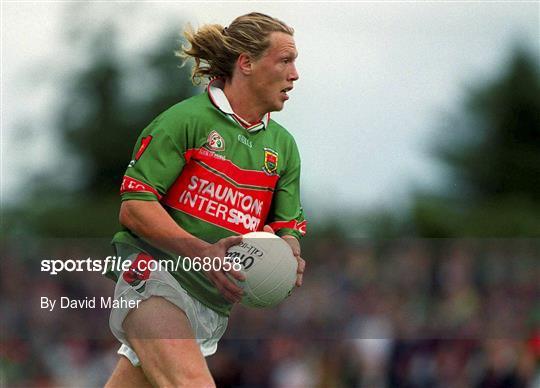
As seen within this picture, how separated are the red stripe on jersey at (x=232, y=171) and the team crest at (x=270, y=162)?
0.02 metres

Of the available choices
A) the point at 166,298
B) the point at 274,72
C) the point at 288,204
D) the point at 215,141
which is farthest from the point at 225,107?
the point at 166,298

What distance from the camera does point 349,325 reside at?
25.4ft

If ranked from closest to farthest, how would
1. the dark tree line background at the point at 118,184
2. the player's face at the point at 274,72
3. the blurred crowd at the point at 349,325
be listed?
the player's face at the point at 274,72
the blurred crowd at the point at 349,325
the dark tree line background at the point at 118,184

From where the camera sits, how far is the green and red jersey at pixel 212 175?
4414mm

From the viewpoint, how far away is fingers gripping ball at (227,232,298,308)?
4438 millimetres

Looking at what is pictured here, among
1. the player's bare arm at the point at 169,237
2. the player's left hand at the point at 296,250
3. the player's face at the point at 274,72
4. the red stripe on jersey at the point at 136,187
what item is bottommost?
the player's left hand at the point at 296,250

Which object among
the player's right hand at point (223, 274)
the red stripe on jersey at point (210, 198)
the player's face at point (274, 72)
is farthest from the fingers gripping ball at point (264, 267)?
the player's face at point (274, 72)

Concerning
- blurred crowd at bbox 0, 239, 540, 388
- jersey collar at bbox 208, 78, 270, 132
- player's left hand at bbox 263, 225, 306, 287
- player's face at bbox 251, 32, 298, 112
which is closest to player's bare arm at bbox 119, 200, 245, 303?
player's left hand at bbox 263, 225, 306, 287

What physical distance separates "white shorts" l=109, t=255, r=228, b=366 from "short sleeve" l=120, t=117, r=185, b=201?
0.97ft

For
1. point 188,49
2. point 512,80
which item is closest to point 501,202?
point 512,80

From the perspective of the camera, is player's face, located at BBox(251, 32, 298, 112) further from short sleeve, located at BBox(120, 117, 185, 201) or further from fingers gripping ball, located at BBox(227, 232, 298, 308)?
fingers gripping ball, located at BBox(227, 232, 298, 308)

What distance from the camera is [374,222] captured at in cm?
1088

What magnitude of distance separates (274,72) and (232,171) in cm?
50

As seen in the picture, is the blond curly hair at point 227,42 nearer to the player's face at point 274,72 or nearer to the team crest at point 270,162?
the player's face at point 274,72
